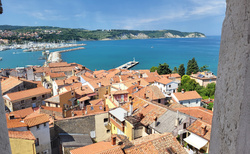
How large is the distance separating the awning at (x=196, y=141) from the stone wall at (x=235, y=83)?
12626mm

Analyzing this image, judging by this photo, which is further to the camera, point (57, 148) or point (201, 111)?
point (201, 111)

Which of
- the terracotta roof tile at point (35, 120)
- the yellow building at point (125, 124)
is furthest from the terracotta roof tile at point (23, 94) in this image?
the yellow building at point (125, 124)

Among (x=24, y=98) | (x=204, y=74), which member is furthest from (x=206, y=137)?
(x=204, y=74)

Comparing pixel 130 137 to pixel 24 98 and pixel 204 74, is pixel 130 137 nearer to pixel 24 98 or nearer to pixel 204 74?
pixel 24 98

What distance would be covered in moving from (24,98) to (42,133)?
14.9m

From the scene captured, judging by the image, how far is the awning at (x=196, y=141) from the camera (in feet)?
40.5

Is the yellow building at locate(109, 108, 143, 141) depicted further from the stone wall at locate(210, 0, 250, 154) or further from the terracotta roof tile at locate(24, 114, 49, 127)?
the stone wall at locate(210, 0, 250, 154)

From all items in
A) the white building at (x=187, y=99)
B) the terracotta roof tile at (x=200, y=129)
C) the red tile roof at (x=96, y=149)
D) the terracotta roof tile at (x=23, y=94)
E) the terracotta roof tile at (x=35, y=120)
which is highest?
the terracotta roof tile at (x=35, y=120)

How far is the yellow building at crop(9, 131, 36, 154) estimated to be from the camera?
34.2 ft

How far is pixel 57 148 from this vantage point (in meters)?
15.7

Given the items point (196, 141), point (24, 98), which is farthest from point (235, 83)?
point (24, 98)

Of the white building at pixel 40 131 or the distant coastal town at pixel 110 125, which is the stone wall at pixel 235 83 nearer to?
the distant coastal town at pixel 110 125

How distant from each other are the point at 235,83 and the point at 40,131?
15.2m

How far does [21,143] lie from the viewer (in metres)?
10.6
